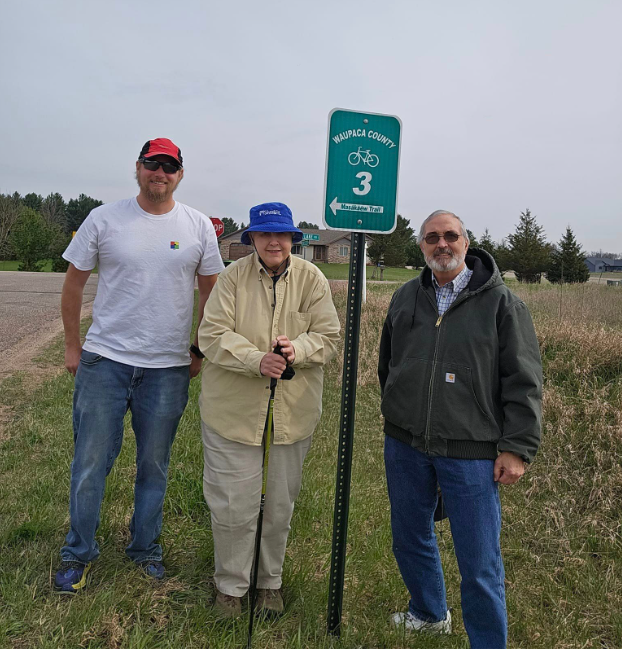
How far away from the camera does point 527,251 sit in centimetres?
4472

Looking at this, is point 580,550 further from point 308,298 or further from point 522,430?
point 308,298

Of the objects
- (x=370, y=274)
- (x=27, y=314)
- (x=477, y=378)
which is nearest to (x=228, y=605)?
(x=477, y=378)

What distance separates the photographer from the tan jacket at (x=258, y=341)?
2949 millimetres

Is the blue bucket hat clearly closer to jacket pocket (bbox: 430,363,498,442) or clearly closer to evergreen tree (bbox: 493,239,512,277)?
jacket pocket (bbox: 430,363,498,442)

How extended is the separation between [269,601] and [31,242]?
55.9 m

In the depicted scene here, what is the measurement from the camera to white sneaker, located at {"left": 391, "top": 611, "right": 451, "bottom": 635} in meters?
3.06

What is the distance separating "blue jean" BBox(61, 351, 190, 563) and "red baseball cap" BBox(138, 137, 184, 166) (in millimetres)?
1148

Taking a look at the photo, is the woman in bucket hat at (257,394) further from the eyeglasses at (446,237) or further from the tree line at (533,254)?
the tree line at (533,254)

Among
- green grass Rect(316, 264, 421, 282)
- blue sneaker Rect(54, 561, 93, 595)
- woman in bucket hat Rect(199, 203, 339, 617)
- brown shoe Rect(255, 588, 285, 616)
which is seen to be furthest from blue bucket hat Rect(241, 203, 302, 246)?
green grass Rect(316, 264, 421, 282)

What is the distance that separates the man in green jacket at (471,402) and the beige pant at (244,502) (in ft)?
2.23

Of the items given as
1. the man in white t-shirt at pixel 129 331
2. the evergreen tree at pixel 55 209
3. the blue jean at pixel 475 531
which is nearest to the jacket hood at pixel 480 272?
the blue jean at pixel 475 531

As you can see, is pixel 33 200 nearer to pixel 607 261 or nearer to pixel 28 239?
pixel 28 239

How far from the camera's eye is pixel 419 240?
2.97 m

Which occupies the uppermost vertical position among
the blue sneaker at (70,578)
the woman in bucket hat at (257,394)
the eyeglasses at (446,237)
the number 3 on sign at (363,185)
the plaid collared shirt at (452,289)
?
the number 3 on sign at (363,185)
